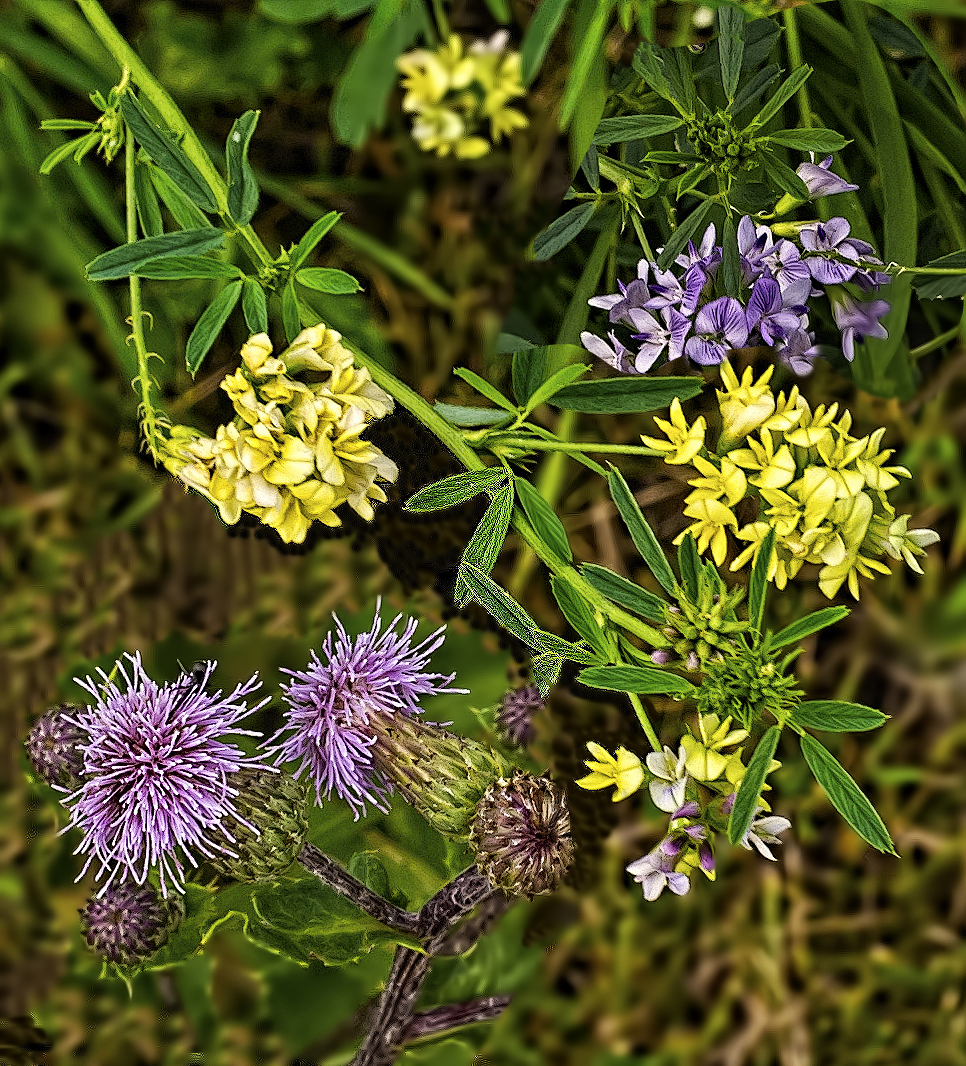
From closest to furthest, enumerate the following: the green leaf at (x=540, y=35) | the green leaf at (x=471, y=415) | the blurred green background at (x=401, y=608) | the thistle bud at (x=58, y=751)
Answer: the green leaf at (x=540, y=35) → the green leaf at (x=471, y=415) → the thistle bud at (x=58, y=751) → the blurred green background at (x=401, y=608)

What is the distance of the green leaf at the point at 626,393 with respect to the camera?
0.48 m

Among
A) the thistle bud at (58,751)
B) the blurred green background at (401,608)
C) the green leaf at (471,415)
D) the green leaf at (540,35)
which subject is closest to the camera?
the green leaf at (540,35)

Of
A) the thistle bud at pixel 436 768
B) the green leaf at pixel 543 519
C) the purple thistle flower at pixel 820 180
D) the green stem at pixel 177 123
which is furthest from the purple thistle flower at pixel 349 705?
the purple thistle flower at pixel 820 180

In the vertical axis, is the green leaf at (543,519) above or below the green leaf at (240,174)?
below

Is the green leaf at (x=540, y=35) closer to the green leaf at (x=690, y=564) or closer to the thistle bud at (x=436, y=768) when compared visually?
the green leaf at (x=690, y=564)

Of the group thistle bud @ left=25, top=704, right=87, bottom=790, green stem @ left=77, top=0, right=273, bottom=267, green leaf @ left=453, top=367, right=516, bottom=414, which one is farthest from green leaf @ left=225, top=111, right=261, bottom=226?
thistle bud @ left=25, top=704, right=87, bottom=790

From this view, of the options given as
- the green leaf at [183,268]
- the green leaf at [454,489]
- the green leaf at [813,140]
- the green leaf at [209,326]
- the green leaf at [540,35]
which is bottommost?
the green leaf at [454,489]

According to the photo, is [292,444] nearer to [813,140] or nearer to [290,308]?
[290,308]

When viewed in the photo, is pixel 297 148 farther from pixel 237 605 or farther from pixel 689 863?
pixel 689 863

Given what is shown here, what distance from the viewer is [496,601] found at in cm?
49

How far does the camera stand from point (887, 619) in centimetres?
87

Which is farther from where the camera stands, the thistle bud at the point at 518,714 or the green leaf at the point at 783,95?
the thistle bud at the point at 518,714

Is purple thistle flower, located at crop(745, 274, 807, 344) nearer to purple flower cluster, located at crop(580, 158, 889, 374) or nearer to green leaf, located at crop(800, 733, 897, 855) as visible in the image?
purple flower cluster, located at crop(580, 158, 889, 374)

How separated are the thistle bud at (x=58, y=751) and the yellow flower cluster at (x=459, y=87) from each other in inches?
16.4
